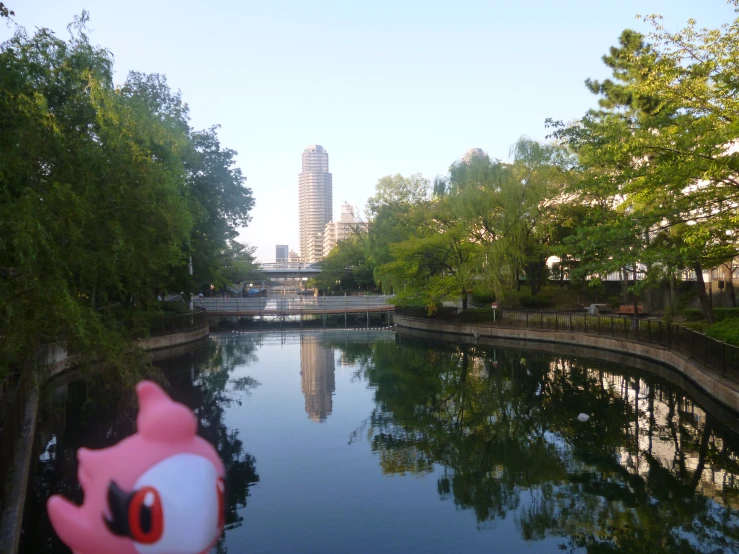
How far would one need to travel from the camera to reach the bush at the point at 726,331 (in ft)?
59.1

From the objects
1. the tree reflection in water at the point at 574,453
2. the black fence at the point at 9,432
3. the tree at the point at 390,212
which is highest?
the tree at the point at 390,212

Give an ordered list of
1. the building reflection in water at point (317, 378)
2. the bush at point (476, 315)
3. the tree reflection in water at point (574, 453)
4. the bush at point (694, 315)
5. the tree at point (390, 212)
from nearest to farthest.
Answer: the tree reflection in water at point (574, 453)
the building reflection in water at point (317, 378)
the bush at point (694, 315)
the bush at point (476, 315)
the tree at point (390, 212)

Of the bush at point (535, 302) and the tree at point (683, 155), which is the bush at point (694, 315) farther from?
the bush at point (535, 302)

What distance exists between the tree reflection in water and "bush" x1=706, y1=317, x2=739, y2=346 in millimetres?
2214

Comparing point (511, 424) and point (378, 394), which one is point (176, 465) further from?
point (378, 394)

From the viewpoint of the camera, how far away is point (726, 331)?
19.2 m

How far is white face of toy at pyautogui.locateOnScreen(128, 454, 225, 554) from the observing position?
4.19 metres

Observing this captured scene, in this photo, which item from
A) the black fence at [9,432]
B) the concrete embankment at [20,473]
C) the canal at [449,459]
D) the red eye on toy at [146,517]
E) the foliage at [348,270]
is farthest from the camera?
the foliage at [348,270]

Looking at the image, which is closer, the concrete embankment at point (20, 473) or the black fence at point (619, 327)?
the concrete embankment at point (20, 473)

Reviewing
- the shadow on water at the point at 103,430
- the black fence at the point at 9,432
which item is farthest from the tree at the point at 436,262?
the black fence at the point at 9,432

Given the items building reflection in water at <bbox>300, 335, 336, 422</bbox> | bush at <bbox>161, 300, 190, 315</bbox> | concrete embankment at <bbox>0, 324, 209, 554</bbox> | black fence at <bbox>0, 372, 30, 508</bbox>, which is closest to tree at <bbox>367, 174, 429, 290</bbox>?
building reflection in water at <bbox>300, 335, 336, 422</bbox>

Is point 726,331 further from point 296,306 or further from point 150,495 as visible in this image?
point 296,306

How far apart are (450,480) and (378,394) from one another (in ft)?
31.9

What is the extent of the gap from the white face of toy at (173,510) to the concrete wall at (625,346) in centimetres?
1501
